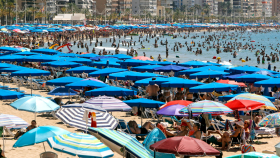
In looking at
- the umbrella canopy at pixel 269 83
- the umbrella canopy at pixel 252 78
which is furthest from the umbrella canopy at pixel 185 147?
the umbrella canopy at pixel 252 78

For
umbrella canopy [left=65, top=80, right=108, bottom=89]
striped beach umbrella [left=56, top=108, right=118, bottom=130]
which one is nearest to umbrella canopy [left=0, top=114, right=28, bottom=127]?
striped beach umbrella [left=56, top=108, right=118, bottom=130]

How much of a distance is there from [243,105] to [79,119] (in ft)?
16.5

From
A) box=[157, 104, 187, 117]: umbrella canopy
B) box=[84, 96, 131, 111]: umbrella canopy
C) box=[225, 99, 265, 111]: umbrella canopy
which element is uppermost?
box=[84, 96, 131, 111]: umbrella canopy

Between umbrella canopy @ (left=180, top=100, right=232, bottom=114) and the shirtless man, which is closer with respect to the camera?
umbrella canopy @ (left=180, top=100, right=232, bottom=114)

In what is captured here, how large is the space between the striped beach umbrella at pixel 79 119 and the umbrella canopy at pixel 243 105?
13.2ft

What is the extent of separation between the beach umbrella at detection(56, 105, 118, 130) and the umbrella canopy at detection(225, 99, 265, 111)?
4030mm

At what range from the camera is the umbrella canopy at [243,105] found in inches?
477

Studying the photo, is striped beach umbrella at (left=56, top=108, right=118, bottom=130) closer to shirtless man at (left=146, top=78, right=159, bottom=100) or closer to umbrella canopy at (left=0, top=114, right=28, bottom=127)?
umbrella canopy at (left=0, top=114, right=28, bottom=127)

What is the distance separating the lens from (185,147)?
7215 mm

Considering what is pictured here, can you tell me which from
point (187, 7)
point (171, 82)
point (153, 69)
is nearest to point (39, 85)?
point (153, 69)

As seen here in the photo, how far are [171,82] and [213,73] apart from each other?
3.90 m

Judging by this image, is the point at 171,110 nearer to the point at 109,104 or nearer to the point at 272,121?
the point at 109,104

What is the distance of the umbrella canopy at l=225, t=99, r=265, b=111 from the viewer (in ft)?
39.7

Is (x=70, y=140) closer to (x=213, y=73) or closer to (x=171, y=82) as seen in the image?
(x=171, y=82)
